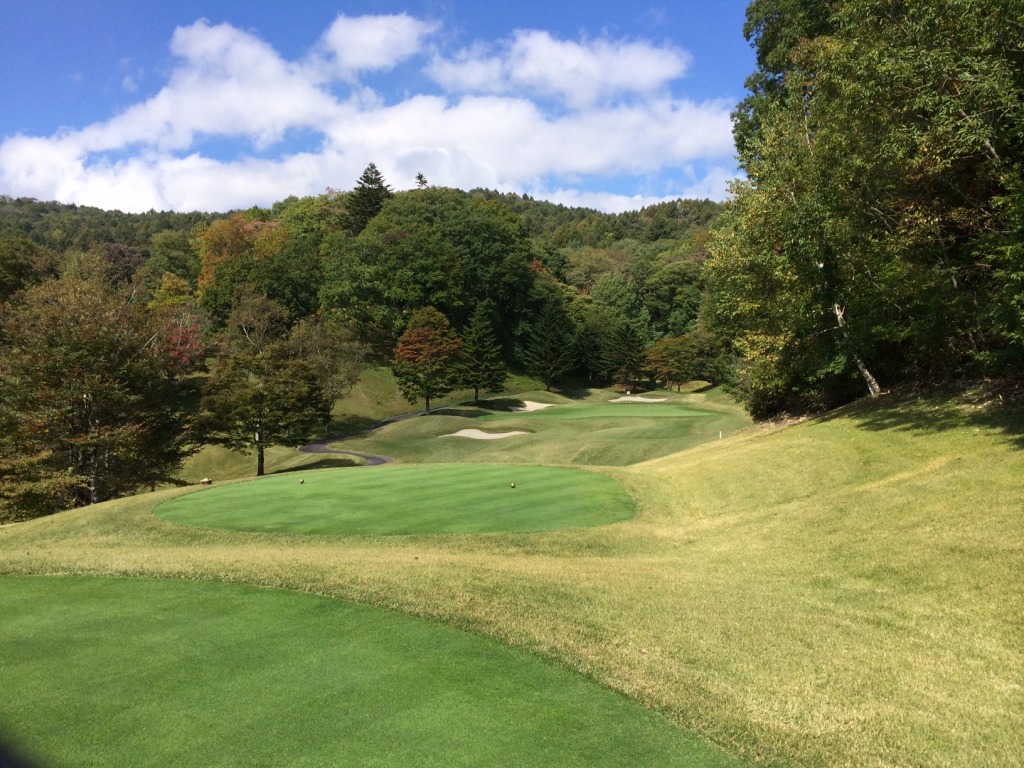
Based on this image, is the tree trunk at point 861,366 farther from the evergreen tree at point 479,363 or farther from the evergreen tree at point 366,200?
the evergreen tree at point 366,200

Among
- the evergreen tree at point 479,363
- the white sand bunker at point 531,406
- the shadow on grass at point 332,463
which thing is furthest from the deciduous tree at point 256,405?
the white sand bunker at point 531,406

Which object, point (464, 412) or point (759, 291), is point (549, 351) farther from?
point (759, 291)

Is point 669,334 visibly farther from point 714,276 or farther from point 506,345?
point 714,276

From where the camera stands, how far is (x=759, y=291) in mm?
26422

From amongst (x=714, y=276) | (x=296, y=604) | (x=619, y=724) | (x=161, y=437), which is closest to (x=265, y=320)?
(x=161, y=437)

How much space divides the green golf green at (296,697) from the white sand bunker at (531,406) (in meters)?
51.7

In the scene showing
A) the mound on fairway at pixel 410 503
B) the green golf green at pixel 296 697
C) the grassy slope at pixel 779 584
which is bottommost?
the mound on fairway at pixel 410 503

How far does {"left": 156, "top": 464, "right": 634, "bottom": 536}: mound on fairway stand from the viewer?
14941mm

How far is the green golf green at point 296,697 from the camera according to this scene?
4445mm

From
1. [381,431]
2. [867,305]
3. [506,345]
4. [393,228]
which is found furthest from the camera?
[506,345]

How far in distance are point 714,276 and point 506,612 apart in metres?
25.0

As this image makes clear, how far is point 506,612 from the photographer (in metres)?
7.62

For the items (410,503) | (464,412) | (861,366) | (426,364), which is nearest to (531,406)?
(464,412)

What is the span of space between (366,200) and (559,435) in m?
61.9
